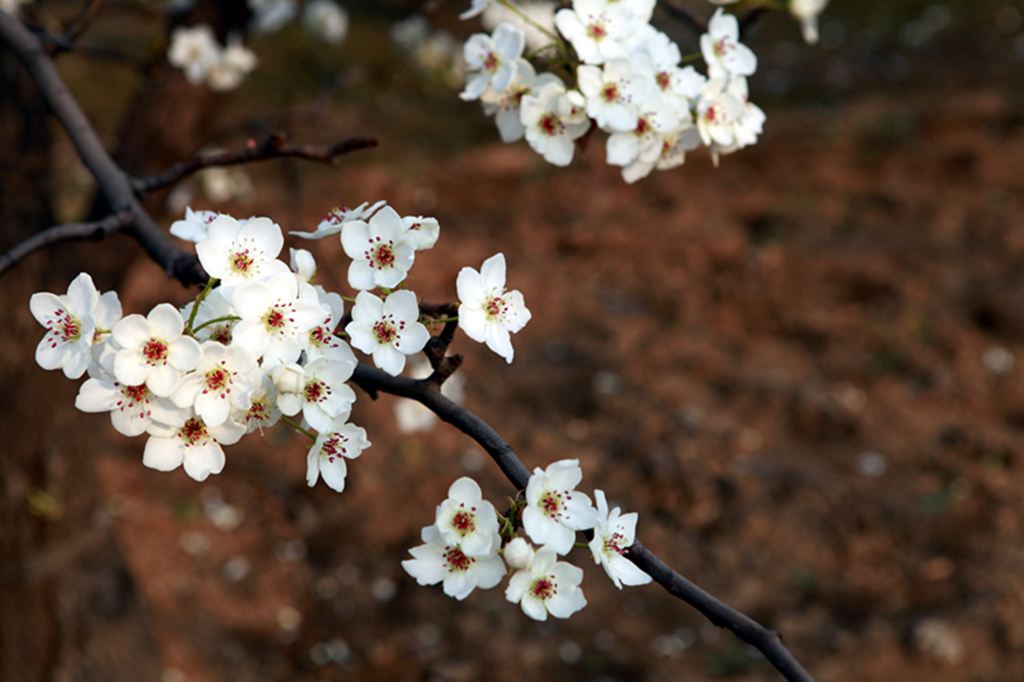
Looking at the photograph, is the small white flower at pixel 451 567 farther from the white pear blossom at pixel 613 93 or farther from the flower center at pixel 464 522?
the white pear blossom at pixel 613 93

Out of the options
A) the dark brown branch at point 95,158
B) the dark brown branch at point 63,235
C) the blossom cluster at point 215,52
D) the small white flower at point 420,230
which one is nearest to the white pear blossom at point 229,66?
the blossom cluster at point 215,52

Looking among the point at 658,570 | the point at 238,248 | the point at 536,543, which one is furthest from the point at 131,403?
the point at 658,570

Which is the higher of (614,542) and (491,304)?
(491,304)

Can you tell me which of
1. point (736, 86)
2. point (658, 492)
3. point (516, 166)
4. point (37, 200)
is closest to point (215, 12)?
point (37, 200)

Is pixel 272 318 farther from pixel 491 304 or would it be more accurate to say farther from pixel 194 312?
pixel 491 304

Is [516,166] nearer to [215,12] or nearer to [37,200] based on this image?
[215,12]

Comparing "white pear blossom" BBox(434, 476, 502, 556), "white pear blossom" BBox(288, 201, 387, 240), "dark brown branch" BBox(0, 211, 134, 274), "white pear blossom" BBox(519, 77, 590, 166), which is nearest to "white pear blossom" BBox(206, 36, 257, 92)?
"dark brown branch" BBox(0, 211, 134, 274)
